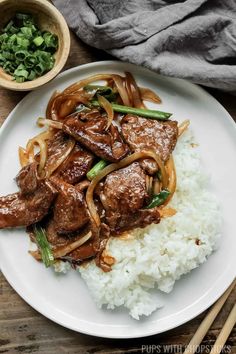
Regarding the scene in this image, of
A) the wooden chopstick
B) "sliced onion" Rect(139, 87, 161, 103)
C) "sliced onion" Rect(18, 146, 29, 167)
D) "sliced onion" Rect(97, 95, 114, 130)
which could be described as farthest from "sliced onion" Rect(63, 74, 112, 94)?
the wooden chopstick

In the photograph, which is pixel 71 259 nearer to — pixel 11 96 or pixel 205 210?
pixel 205 210

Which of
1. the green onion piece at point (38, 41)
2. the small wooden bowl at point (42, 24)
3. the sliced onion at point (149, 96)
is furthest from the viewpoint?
the sliced onion at point (149, 96)

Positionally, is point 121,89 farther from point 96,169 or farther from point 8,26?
point 8,26

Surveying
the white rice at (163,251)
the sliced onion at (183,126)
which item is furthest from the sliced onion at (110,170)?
the sliced onion at (183,126)

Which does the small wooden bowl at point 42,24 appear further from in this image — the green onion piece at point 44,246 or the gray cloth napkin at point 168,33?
the green onion piece at point 44,246

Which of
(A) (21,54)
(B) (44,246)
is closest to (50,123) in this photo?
(A) (21,54)

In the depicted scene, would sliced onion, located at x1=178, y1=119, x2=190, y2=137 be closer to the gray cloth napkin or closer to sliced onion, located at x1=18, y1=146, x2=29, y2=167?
the gray cloth napkin

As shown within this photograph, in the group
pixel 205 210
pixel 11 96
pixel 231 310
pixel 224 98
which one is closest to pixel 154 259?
pixel 205 210
